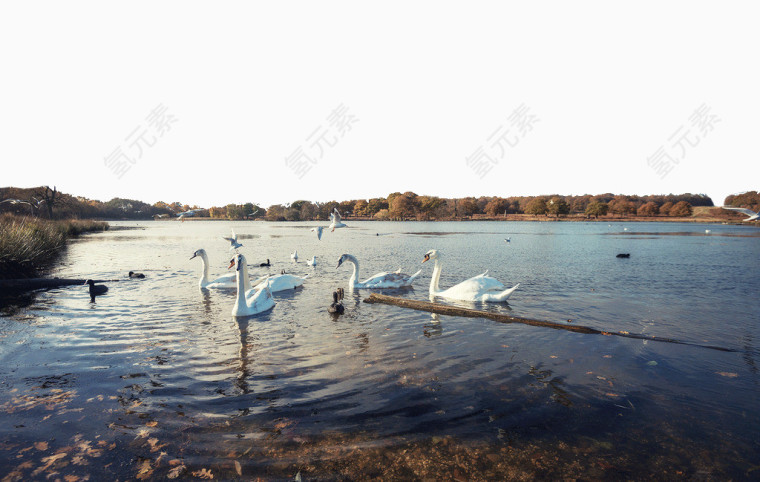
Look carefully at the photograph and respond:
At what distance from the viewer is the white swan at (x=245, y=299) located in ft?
37.2

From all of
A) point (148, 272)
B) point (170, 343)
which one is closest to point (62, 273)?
point (148, 272)

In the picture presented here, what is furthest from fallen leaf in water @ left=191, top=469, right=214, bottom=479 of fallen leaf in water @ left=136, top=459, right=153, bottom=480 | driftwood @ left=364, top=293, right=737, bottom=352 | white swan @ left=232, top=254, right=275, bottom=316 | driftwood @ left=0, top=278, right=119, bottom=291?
driftwood @ left=0, top=278, right=119, bottom=291

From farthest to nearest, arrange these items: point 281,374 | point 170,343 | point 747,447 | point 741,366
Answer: point 170,343 < point 741,366 < point 281,374 < point 747,447

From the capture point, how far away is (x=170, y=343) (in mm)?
9086

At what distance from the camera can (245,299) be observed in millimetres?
11727

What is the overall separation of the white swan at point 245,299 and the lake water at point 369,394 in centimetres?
54

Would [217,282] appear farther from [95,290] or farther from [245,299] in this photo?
[245,299]

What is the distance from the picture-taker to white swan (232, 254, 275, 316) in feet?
37.2

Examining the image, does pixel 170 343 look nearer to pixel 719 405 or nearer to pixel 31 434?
pixel 31 434

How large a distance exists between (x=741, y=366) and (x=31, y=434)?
12951mm

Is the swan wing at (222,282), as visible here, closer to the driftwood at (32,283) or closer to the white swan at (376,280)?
the driftwood at (32,283)

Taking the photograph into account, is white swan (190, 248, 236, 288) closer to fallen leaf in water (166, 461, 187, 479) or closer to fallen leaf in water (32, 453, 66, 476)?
fallen leaf in water (32, 453, 66, 476)

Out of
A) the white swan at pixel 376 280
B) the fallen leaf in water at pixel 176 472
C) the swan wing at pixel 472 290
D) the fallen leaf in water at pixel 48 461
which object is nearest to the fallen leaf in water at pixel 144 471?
the fallen leaf in water at pixel 176 472

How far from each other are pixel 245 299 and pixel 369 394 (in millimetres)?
6796
